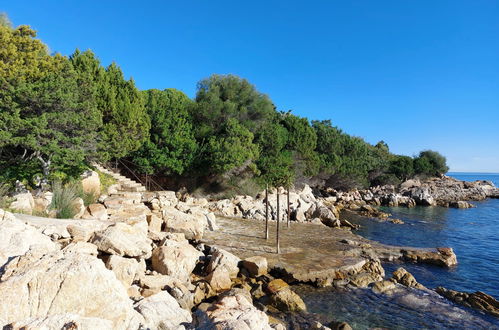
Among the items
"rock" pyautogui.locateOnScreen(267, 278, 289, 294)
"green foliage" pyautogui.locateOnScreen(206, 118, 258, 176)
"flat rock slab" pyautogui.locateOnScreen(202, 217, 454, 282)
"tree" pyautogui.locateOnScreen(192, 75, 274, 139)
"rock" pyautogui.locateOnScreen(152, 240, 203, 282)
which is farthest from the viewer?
"tree" pyautogui.locateOnScreen(192, 75, 274, 139)

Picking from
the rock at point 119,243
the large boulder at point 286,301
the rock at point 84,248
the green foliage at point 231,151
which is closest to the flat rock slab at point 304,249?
the large boulder at point 286,301

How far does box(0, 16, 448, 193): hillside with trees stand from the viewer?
42.3ft

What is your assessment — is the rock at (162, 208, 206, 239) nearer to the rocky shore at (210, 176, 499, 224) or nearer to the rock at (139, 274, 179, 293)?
the rock at (139, 274, 179, 293)

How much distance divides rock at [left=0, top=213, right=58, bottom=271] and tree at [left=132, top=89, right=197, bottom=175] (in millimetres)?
15650

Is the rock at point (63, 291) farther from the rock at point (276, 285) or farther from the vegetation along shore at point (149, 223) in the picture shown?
the rock at point (276, 285)

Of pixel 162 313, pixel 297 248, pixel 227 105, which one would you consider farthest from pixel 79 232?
pixel 227 105

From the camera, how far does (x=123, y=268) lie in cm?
756

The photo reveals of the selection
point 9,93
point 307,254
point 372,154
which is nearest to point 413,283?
point 307,254

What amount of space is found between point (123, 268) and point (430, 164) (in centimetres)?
6518

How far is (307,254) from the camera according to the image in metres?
12.9

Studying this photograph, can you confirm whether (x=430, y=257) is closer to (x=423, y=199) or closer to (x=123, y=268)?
(x=123, y=268)

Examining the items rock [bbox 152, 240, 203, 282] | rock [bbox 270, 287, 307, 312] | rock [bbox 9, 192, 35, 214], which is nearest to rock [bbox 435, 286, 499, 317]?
rock [bbox 270, 287, 307, 312]

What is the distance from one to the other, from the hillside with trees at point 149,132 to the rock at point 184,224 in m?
4.90

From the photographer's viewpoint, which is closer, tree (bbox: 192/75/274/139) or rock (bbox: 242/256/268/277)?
rock (bbox: 242/256/268/277)
